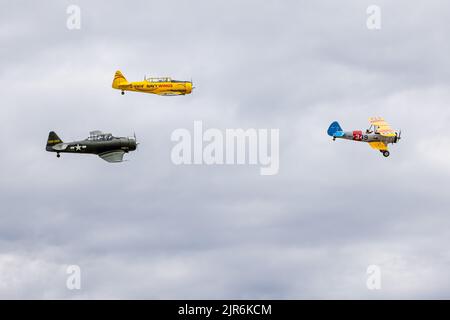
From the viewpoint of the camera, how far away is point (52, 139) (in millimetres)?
198500

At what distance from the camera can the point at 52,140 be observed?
198 m

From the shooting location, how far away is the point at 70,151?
200m

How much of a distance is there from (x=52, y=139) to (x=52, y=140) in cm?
20

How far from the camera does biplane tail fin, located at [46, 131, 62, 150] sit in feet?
650

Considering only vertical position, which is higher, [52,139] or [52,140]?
[52,139]

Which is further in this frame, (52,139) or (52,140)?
(52,139)

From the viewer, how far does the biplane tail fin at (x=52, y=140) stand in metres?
198

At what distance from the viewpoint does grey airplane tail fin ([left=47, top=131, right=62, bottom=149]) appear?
19800cm

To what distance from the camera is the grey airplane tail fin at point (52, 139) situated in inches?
7795
